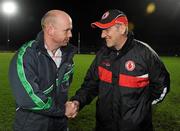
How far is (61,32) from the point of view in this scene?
4.10m

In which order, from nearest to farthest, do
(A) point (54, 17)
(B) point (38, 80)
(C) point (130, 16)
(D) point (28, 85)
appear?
(D) point (28, 85), (B) point (38, 80), (A) point (54, 17), (C) point (130, 16)

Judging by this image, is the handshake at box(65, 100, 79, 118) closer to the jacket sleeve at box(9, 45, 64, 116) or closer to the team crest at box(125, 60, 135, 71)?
the jacket sleeve at box(9, 45, 64, 116)

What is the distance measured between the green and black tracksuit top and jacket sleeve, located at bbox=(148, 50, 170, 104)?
0.95 metres

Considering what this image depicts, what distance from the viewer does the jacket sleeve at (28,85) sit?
377cm

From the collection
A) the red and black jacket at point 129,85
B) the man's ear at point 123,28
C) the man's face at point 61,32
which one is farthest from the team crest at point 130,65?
the man's face at point 61,32

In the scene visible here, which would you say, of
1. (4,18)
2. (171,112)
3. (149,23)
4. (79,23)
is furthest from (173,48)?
(171,112)

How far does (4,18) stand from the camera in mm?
64000

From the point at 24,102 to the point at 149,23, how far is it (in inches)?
2203

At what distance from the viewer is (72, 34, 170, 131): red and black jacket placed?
14.0ft

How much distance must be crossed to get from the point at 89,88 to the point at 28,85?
1.10 m

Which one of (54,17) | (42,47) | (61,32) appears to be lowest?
(42,47)

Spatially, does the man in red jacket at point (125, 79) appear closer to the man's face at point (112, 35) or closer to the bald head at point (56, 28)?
the man's face at point (112, 35)

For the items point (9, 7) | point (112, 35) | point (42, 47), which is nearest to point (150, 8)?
point (9, 7)

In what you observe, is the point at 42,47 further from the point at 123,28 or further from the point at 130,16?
the point at 130,16
